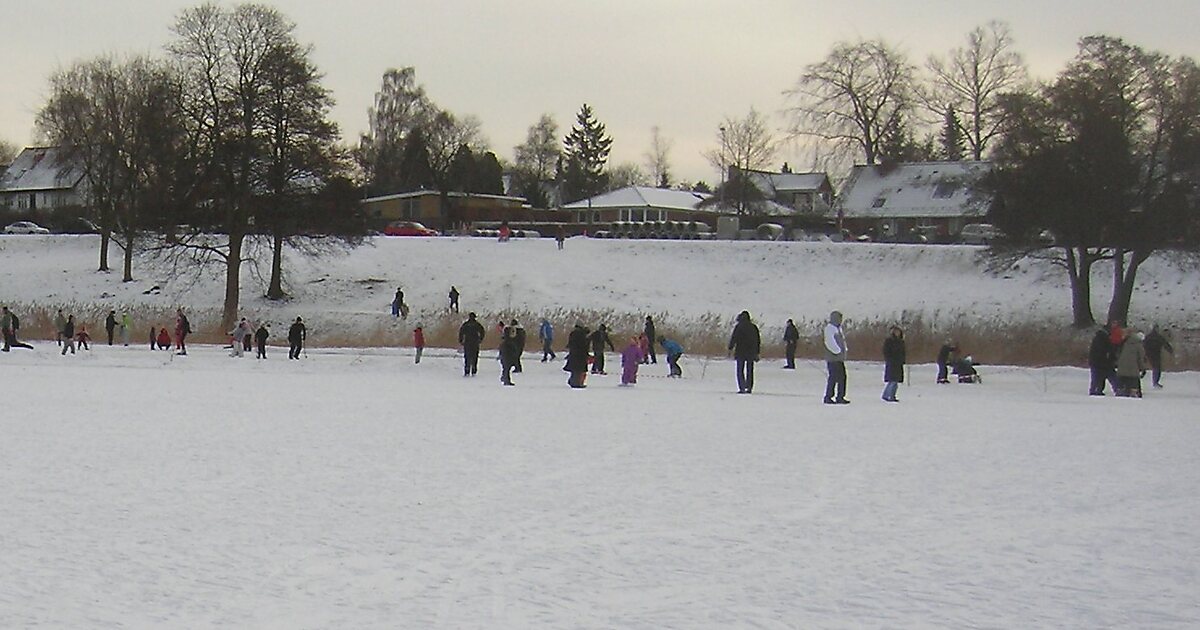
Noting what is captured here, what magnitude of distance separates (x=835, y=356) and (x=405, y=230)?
48.4 meters

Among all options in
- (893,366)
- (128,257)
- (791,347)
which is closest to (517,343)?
(893,366)

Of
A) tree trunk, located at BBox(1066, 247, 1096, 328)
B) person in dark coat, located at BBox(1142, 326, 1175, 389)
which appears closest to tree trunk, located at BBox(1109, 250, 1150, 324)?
tree trunk, located at BBox(1066, 247, 1096, 328)

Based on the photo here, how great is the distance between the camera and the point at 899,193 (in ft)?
251

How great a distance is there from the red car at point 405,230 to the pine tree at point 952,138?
3113cm

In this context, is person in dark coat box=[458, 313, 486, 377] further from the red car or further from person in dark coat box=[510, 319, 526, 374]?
the red car

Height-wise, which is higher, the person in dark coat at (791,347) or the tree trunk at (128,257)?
the tree trunk at (128,257)

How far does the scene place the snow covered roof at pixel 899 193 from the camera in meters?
75.7

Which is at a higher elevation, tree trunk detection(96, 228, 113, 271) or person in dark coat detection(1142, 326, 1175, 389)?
tree trunk detection(96, 228, 113, 271)

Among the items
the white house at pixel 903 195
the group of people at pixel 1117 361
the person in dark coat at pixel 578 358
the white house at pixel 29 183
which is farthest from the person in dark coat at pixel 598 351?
the white house at pixel 29 183

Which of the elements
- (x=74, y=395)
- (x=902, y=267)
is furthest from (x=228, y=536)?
(x=902, y=267)

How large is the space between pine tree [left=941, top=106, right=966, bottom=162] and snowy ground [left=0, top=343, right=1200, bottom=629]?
57430mm

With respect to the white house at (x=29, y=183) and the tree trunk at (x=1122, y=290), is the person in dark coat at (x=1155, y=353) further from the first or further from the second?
the white house at (x=29, y=183)

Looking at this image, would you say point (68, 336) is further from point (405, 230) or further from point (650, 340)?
point (405, 230)

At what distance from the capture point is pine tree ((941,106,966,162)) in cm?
7475
